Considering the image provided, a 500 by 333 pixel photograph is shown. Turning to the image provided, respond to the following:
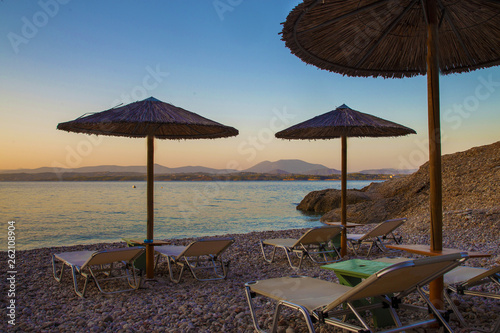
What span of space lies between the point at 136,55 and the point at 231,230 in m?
8.36

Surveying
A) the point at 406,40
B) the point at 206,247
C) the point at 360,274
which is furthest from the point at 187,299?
the point at 406,40

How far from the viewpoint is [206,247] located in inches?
183

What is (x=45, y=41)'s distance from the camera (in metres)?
9.59

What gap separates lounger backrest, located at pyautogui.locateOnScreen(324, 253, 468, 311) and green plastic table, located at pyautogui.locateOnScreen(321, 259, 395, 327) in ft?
1.40

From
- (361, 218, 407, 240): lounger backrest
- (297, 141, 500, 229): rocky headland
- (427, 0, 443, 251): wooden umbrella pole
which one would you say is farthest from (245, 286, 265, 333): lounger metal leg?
(297, 141, 500, 229): rocky headland

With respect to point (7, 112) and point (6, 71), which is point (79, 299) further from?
point (7, 112)

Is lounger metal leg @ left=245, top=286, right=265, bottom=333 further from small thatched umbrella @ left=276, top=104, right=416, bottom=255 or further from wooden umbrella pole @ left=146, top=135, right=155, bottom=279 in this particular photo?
small thatched umbrella @ left=276, top=104, right=416, bottom=255

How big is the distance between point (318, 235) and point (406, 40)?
10.2 ft

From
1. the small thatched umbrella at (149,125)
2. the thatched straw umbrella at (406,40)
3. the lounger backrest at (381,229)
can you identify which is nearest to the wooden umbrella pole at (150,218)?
the small thatched umbrella at (149,125)

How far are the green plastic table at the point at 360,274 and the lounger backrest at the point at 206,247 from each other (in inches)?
75.7

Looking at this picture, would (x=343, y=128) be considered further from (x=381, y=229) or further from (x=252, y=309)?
(x=252, y=309)

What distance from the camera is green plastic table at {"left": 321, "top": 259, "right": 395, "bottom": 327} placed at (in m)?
2.70

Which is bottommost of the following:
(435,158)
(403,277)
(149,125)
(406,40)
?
(403,277)

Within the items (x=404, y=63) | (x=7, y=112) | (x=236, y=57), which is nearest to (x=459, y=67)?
(x=404, y=63)
